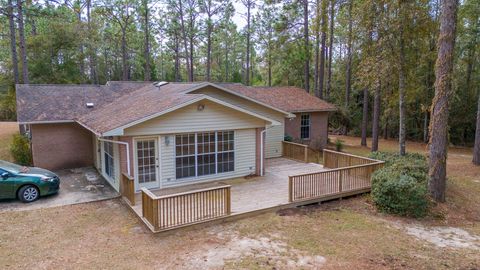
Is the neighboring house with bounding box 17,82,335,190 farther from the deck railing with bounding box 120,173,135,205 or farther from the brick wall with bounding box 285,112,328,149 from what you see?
the brick wall with bounding box 285,112,328,149

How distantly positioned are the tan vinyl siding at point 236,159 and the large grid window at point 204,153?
0.51 ft

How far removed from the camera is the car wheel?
1058cm

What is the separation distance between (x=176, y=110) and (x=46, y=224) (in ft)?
16.6

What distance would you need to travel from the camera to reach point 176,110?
37.8ft

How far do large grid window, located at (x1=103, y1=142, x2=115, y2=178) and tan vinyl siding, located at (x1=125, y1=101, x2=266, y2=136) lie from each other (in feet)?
6.18

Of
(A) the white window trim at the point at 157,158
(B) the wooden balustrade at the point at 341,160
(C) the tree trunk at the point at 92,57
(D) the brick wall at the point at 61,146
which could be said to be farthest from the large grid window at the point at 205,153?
(C) the tree trunk at the point at 92,57

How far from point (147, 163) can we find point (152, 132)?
110 centimetres

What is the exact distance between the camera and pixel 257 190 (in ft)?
38.8

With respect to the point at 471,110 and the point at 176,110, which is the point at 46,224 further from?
the point at 471,110

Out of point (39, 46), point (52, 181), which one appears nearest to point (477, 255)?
point (52, 181)

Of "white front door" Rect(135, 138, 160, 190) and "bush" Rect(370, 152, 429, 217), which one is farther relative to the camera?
"white front door" Rect(135, 138, 160, 190)

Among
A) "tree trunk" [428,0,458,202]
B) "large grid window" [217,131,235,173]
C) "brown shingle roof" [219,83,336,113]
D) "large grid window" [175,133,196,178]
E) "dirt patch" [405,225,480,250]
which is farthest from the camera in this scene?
"brown shingle roof" [219,83,336,113]

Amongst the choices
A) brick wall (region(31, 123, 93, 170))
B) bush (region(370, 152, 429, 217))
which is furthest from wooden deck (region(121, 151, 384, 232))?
brick wall (region(31, 123, 93, 170))

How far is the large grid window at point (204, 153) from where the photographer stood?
12078mm
